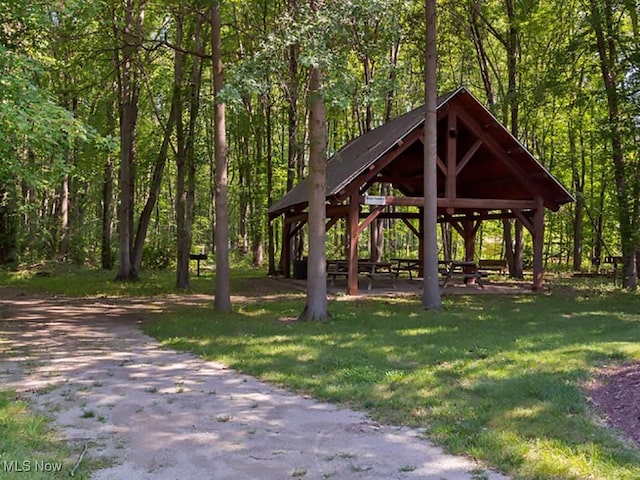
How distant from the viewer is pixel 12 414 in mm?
4828

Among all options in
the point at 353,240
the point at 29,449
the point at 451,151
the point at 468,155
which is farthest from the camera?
the point at 451,151

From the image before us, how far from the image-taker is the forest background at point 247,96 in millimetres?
9672

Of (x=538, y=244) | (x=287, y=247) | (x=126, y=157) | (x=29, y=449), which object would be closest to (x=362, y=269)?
(x=287, y=247)

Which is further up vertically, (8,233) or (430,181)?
(430,181)

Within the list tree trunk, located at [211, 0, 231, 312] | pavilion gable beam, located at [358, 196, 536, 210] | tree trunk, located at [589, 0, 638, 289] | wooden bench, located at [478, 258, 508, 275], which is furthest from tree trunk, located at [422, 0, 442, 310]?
wooden bench, located at [478, 258, 508, 275]

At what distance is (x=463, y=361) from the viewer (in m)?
7.07

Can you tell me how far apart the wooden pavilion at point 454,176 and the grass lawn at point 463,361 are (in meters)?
2.78

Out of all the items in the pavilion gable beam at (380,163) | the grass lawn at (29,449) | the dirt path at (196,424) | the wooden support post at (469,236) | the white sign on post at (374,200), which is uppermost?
the pavilion gable beam at (380,163)

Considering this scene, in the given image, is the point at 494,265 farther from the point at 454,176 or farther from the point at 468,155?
the point at 468,155

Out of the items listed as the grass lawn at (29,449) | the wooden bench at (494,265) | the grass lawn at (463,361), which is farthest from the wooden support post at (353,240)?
the grass lawn at (29,449)

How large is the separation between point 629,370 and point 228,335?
228 inches

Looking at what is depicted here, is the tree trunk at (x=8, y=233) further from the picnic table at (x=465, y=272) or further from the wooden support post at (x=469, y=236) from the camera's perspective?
the wooden support post at (x=469, y=236)

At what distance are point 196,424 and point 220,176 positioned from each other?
25.2 feet

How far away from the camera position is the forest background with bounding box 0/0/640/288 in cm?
A: 967
